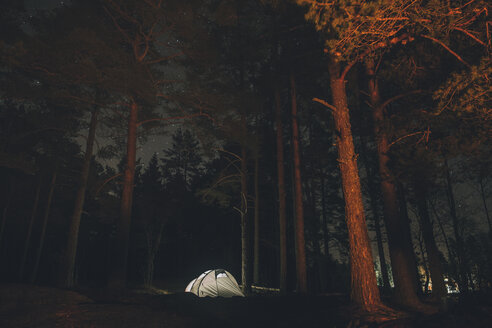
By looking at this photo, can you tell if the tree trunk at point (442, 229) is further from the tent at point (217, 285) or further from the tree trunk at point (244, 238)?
the tent at point (217, 285)

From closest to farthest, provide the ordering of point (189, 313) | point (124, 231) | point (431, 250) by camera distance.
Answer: point (189, 313), point (124, 231), point (431, 250)

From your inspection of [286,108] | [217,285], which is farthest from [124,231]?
[286,108]

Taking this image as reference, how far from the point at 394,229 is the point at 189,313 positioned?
614 cm

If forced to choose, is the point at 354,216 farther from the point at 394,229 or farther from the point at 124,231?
the point at 124,231

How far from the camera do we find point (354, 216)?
6.58 meters

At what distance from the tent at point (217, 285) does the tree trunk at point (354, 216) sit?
8420 mm

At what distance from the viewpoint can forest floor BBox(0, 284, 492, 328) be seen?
450 centimetres

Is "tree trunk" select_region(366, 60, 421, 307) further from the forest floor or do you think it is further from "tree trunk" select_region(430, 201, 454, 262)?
"tree trunk" select_region(430, 201, 454, 262)

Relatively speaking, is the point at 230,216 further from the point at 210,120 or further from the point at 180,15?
the point at 180,15

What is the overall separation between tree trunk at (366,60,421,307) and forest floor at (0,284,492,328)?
3.97 ft

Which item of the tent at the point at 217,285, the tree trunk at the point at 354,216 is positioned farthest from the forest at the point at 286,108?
the tent at the point at 217,285

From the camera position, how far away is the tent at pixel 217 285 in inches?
533

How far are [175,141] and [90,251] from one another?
1809cm

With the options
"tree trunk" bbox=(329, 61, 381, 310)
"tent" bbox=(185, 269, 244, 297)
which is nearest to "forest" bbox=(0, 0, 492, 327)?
"tree trunk" bbox=(329, 61, 381, 310)
